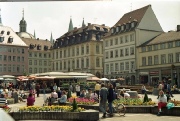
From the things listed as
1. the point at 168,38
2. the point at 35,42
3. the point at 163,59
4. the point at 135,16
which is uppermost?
the point at 135,16

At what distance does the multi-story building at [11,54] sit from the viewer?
7694 centimetres

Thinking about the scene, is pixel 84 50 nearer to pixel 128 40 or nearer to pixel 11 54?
pixel 128 40

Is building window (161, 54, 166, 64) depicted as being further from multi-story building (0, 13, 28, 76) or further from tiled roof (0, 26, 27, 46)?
tiled roof (0, 26, 27, 46)

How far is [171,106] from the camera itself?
1564 cm

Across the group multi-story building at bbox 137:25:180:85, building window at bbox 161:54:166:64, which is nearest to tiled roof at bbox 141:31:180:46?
multi-story building at bbox 137:25:180:85

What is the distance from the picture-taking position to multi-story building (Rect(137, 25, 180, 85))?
1793 inches

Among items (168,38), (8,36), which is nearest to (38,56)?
(8,36)

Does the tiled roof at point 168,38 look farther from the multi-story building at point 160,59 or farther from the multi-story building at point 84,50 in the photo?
the multi-story building at point 84,50

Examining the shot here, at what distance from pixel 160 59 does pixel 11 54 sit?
4214cm

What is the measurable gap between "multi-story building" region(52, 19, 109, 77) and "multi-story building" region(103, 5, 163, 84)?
5794 mm

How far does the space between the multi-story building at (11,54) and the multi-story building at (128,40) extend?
2628 centimetres

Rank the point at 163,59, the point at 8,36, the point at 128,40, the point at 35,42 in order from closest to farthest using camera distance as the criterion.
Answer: the point at 163,59 → the point at 128,40 → the point at 8,36 → the point at 35,42

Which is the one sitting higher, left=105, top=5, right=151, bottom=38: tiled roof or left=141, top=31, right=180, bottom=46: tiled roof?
left=105, top=5, right=151, bottom=38: tiled roof

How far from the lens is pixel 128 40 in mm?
56625
